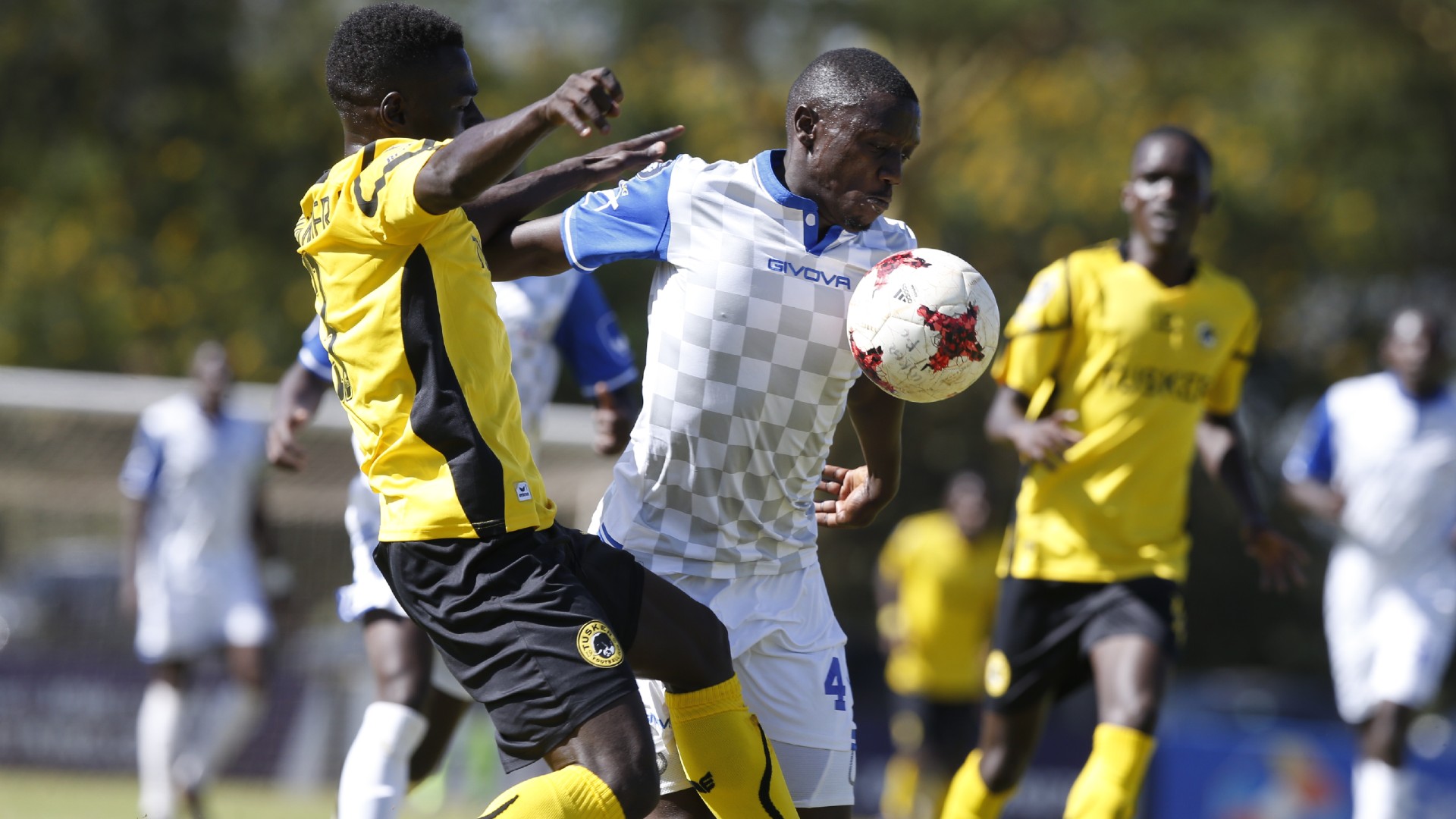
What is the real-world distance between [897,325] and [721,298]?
1.41 ft

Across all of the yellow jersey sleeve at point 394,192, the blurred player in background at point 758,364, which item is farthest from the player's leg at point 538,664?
the yellow jersey sleeve at point 394,192

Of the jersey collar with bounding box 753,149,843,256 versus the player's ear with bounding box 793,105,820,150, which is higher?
the player's ear with bounding box 793,105,820,150

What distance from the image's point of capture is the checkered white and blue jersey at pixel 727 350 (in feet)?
11.9

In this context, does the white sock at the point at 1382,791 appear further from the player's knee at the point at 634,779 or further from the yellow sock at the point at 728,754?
the player's knee at the point at 634,779

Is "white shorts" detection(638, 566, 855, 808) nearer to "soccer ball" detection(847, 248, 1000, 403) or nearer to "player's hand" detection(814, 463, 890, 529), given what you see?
"player's hand" detection(814, 463, 890, 529)

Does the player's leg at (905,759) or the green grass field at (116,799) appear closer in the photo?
the green grass field at (116,799)

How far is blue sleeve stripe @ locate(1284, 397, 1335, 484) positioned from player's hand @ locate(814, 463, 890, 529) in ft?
13.8

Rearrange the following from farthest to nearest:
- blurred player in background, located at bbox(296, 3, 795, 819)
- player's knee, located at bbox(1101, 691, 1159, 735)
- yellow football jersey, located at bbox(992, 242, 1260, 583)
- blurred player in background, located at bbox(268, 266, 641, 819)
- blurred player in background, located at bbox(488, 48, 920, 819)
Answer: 1. yellow football jersey, located at bbox(992, 242, 1260, 583)
2. player's knee, located at bbox(1101, 691, 1159, 735)
3. blurred player in background, located at bbox(268, 266, 641, 819)
4. blurred player in background, located at bbox(488, 48, 920, 819)
5. blurred player in background, located at bbox(296, 3, 795, 819)

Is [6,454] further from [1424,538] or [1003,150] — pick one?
[1003,150]

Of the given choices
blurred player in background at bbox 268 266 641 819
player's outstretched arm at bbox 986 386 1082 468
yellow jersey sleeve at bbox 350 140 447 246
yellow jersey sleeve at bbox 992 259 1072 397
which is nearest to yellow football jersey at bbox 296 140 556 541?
yellow jersey sleeve at bbox 350 140 447 246

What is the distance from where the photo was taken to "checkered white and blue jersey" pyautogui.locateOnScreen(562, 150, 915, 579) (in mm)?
3641

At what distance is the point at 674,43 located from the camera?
18812 millimetres

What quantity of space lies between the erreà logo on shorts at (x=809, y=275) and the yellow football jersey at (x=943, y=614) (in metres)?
8.19

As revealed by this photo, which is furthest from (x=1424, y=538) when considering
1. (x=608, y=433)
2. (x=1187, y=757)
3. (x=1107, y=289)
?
(x=608, y=433)
